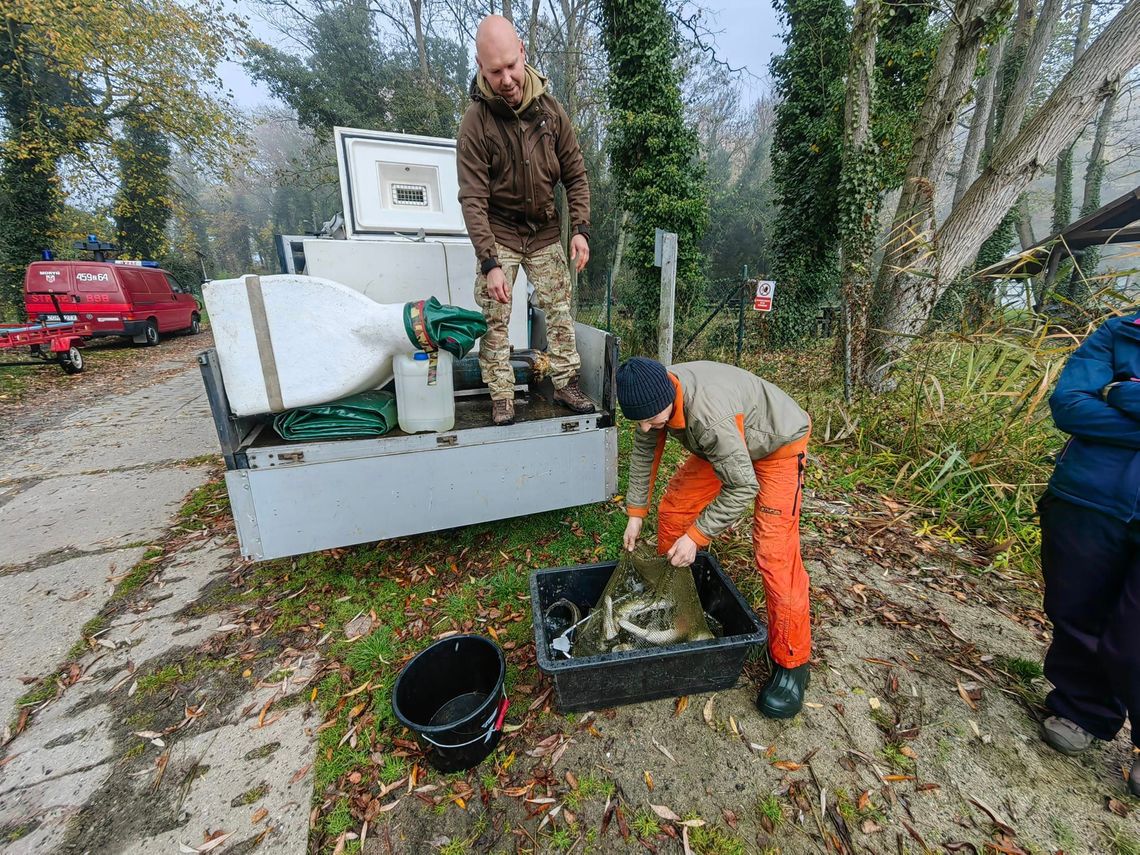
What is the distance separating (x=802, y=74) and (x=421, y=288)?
10.4 meters

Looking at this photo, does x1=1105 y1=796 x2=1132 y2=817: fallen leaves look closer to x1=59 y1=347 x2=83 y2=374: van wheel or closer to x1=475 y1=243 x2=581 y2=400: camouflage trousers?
x1=475 y1=243 x2=581 y2=400: camouflage trousers

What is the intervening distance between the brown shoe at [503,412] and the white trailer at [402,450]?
6 centimetres

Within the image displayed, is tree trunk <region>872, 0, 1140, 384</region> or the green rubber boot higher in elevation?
tree trunk <region>872, 0, 1140, 384</region>

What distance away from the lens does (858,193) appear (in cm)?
718

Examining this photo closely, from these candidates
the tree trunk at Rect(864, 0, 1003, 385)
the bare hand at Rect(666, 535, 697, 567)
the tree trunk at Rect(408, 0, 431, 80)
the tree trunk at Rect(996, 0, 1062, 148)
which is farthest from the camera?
the tree trunk at Rect(408, 0, 431, 80)

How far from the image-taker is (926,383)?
153 inches

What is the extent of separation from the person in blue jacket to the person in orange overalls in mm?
852

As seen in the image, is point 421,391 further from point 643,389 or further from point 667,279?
point 667,279

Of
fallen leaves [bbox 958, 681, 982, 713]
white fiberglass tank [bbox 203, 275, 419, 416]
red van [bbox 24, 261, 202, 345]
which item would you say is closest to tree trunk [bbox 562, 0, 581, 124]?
red van [bbox 24, 261, 202, 345]

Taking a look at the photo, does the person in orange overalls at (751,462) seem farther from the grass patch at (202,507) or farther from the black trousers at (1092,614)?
the grass patch at (202,507)

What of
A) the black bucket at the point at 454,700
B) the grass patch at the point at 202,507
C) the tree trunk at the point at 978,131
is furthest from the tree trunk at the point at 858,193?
the tree trunk at the point at 978,131

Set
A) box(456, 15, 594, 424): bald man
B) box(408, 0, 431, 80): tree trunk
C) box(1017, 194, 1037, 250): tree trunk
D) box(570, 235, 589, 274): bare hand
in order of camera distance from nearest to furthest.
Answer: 1. box(456, 15, 594, 424): bald man
2. box(570, 235, 589, 274): bare hand
3. box(1017, 194, 1037, 250): tree trunk
4. box(408, 0, 431, 80): tree trunk

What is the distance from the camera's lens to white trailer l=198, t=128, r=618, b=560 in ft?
6.89

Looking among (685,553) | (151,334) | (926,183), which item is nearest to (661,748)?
(685,553)
